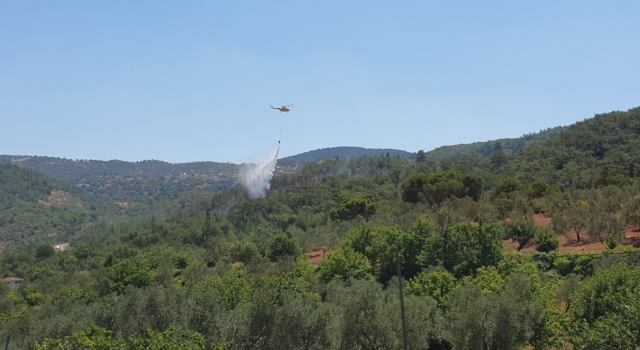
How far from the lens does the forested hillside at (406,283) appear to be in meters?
28.2

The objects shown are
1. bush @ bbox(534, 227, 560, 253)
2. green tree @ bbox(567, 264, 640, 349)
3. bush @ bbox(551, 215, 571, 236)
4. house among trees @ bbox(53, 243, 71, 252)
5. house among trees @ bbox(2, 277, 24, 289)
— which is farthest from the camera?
house among trees @ bbox(53, 243, 71, 252)

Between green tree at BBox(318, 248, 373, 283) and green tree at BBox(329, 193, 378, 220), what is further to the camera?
green tree at BBox(329, 193, 378, 220)

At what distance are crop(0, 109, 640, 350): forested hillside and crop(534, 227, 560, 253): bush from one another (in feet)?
0.32

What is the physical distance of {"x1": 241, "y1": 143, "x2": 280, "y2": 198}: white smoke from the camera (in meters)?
97.8

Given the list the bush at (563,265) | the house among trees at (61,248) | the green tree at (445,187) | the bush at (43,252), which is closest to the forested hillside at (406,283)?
the bush at (563,265)

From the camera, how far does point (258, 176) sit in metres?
121

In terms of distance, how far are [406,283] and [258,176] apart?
8078 cm

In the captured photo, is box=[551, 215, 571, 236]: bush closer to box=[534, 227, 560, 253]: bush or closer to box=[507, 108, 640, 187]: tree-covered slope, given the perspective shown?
box=[534, 227, 560, 253]: bush

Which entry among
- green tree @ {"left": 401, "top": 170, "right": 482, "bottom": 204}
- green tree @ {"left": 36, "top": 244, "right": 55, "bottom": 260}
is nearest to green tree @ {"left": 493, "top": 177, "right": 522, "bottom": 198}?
green tree @ {"left": 401, "top": 170, "right": 482, "bottom": 204}

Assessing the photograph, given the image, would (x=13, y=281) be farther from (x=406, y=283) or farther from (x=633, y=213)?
(x=633, y=213)

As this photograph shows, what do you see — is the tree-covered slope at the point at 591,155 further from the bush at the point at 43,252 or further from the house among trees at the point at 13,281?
the bush at the point at 43,252

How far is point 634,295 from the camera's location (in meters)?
25.4

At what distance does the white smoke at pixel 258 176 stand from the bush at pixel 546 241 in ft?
142

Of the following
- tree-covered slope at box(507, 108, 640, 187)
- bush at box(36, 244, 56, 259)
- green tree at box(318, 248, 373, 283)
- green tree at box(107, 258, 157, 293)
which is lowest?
bush at box(36, 244, 56, 259)
